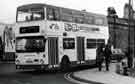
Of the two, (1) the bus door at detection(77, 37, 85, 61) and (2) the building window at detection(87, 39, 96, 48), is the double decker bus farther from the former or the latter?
(2) the building window at detection(87, 39, 96, 48)

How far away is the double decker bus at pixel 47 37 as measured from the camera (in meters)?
17.7

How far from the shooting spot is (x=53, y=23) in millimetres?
18344

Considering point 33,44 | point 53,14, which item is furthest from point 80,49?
point 33,44

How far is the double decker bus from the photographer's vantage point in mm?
17672

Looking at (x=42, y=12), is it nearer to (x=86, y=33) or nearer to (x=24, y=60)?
(x=24, y=60)

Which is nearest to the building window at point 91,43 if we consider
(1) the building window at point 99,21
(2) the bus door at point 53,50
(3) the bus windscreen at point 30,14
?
(1) the building window at point 99,21

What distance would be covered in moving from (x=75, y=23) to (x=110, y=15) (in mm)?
37733

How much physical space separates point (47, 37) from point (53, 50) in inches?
42.3

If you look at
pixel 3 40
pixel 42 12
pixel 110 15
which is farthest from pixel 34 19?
pixel 110 15

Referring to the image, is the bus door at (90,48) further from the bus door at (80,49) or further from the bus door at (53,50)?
the bus door at (53,50)

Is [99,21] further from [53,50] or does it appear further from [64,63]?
[53,50]

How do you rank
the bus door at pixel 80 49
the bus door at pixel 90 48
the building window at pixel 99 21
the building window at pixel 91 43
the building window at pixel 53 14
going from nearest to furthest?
the building window at pixel 53 14 < the bus door at pixel 80 49 < the bus door at pixel 90 48 < the building window at pixel 91 43 < the building window at pixel 99 21

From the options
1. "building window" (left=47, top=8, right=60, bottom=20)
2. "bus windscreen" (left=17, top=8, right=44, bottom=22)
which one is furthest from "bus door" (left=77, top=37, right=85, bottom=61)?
"bus windscreen" (left=17, top=8, right=44, bottom=22)

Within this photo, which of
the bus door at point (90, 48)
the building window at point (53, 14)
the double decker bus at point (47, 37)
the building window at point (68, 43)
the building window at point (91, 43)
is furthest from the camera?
the building window at point (91, 43)
